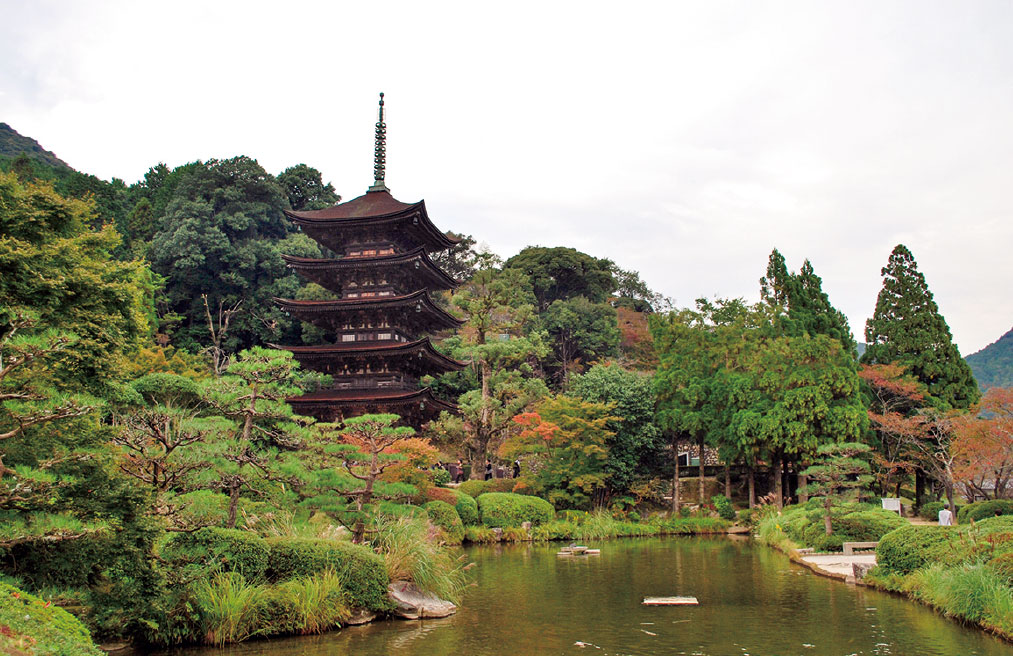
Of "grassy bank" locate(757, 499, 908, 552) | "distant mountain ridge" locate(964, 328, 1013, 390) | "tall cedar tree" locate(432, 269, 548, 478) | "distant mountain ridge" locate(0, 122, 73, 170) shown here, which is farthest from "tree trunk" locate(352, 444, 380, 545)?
"distant mountain ridge" locate(964, 328, 1013, 390)

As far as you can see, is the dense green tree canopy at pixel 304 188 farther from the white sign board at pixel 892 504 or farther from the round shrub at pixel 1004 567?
the round shrub at pixel 1004 567

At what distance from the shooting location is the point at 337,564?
1039 cm

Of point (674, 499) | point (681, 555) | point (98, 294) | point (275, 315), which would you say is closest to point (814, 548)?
point (681, 555)

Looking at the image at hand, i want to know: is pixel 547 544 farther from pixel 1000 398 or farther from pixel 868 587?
pixel 1000 398

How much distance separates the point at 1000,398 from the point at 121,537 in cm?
2169

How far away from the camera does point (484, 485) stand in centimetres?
2730

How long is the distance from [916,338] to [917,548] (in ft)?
61.1

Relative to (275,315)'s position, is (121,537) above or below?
below

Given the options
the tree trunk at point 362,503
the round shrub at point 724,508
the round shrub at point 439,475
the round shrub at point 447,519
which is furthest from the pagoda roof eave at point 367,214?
the tree trunk at point 362,503

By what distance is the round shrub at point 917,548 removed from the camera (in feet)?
38.3

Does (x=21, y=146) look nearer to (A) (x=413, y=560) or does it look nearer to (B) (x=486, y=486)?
(B) (x=486, y=486)

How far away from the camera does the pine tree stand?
90.8 feet

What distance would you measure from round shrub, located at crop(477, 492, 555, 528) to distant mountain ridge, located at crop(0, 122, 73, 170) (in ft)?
218

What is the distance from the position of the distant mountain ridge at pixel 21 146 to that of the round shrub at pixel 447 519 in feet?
221
